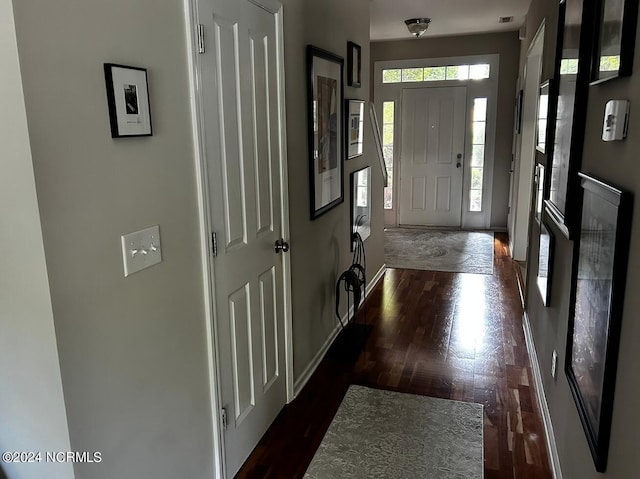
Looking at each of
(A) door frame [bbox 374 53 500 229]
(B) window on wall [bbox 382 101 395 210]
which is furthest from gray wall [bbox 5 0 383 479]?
(A) door frame [bbox 374 53 500 229]

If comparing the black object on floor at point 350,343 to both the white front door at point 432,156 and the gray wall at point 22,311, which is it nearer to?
the gray wall at point 22,311

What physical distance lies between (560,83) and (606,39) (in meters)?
0.93

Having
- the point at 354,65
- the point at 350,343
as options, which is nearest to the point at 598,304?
the point at 350,343

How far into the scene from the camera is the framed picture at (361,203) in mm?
3703

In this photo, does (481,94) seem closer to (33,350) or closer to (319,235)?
(319,235)

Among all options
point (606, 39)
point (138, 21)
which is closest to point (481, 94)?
point (606, 39)

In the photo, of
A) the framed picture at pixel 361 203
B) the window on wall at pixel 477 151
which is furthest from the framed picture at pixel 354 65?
the window on wall at pixel 477 151

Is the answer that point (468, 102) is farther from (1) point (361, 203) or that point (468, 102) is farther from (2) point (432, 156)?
(1) point (361, 203)

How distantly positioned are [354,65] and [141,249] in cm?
257

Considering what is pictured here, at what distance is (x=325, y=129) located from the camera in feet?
9.59

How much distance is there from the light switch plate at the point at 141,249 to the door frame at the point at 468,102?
5887mm

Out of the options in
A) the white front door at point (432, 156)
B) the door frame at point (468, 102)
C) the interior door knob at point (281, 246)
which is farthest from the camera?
the white front door at point (432, 156)

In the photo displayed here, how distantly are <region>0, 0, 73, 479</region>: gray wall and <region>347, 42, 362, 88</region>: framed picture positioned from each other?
2.62m

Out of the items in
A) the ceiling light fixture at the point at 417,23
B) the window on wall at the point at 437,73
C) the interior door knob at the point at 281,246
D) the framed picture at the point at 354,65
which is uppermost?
the ceiling light fixture at the point at 417,23
